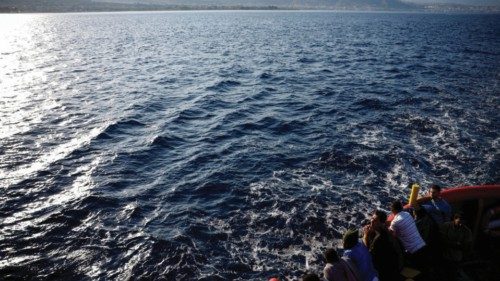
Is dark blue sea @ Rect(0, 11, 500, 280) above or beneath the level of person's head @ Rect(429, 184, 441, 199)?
beneath

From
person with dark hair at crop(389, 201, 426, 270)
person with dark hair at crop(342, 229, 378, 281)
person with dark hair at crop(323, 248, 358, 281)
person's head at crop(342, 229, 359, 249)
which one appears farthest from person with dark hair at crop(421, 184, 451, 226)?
person with dark hair at crop(323, 248, 358, 281)

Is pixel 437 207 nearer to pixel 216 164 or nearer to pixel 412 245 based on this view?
pixel 412 245

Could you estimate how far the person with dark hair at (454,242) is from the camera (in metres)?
10.8

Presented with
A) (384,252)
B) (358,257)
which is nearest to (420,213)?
(384,252)

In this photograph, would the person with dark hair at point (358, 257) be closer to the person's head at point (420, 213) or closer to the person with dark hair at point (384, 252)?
the person with dark hair at point (384, 252)

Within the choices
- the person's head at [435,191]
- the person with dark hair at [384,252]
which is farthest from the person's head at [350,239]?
the person's head at [435,191]

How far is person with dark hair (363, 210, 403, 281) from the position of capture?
10.3m

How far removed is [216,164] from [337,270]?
13525 mm

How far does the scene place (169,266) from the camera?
1335cm

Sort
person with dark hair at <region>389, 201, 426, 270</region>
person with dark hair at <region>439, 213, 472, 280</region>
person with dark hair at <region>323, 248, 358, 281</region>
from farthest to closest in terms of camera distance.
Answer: person with dark hair at <region>439, 213, 472, 280</region>
person with dark hair at <region>389, 201, 426, 270</region>
person with dark hair at <region>323, 248, 358, 281</region>

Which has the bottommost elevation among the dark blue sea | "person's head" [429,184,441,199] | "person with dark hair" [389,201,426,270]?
the dark blue sea

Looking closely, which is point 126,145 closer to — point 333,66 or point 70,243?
point 70,243

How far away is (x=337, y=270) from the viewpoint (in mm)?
8859

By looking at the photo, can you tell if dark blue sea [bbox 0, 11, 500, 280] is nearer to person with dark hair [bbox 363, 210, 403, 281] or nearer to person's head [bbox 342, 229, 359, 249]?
person with dark hair [bbox 363, 210, 403, 281]
